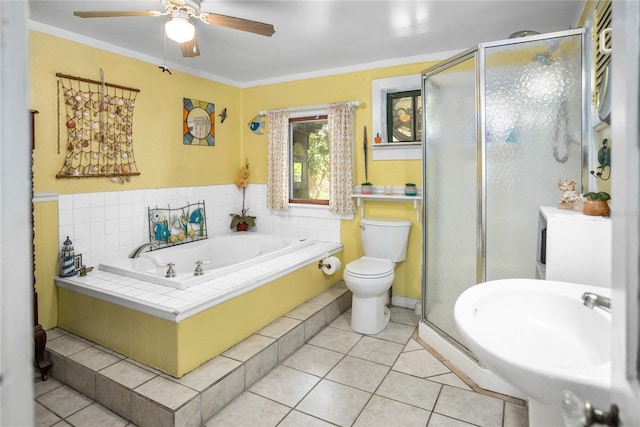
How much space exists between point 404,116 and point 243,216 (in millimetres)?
2117

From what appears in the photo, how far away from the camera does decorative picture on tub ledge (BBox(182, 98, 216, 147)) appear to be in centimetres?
378

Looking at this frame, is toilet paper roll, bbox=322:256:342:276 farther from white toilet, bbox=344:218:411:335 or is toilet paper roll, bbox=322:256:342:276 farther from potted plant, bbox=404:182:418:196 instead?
potted plant, bbox=404:182:418:196

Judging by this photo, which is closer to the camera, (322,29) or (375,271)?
(322,29)

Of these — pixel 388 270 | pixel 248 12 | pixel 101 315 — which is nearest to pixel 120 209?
pixel 101 315

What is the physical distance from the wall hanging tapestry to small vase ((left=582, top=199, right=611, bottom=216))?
3301mm

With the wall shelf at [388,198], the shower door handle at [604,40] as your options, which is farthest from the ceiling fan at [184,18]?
the wall shelf at [388,198]

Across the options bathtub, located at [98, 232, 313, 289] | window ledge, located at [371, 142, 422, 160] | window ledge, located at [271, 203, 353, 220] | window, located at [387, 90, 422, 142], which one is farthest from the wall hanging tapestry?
window, located at [387, 90, 422, 142]

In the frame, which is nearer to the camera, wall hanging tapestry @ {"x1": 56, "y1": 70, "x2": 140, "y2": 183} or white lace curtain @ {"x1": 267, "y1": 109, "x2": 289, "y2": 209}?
wall hanging tapestry @ {"x1": 56, "y1": 70, "x2": 140, "y2": 183}

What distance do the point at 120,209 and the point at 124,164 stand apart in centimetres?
39

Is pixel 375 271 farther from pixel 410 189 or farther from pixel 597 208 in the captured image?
pixel 597 208

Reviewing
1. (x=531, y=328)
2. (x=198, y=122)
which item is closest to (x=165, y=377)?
(x=531, y=328)

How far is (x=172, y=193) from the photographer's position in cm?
368

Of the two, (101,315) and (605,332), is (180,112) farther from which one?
(605,332)

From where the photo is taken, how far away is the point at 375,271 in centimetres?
304
